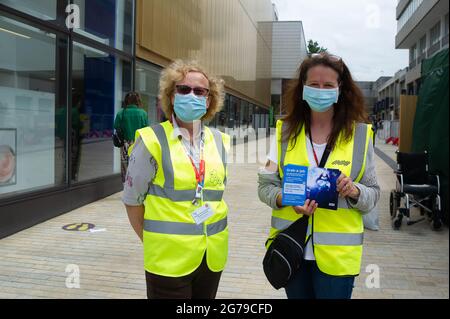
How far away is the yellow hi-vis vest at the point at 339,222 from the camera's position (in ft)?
7.13

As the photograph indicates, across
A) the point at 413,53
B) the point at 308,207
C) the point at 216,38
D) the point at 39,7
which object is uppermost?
the point at 413,53

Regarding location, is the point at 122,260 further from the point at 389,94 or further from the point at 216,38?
the point at 389,94

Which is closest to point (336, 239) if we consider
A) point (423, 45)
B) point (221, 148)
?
point (221, 148)

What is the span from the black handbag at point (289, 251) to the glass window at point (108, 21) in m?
7.09

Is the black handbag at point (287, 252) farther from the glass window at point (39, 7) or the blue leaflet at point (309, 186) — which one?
the glass window at point (39, 7)

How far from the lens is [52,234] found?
6.36 m

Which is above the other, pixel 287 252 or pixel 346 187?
pixel 346 187

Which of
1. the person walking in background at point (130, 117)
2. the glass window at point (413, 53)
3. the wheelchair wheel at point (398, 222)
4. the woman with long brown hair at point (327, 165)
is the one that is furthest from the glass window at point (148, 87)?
the glass window at point (413, 53)

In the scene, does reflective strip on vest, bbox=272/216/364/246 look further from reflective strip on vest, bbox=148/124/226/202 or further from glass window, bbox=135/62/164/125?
glass window, bbox=135/62/164/125

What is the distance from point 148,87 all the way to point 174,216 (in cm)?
1027

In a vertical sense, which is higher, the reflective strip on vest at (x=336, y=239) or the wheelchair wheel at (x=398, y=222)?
the reflective strip on vest at (x=336, y=239)

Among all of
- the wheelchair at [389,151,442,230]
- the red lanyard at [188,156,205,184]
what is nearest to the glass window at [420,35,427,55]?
the wheelchair at [389,151,442,230]

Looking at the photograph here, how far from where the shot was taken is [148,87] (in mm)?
12180
